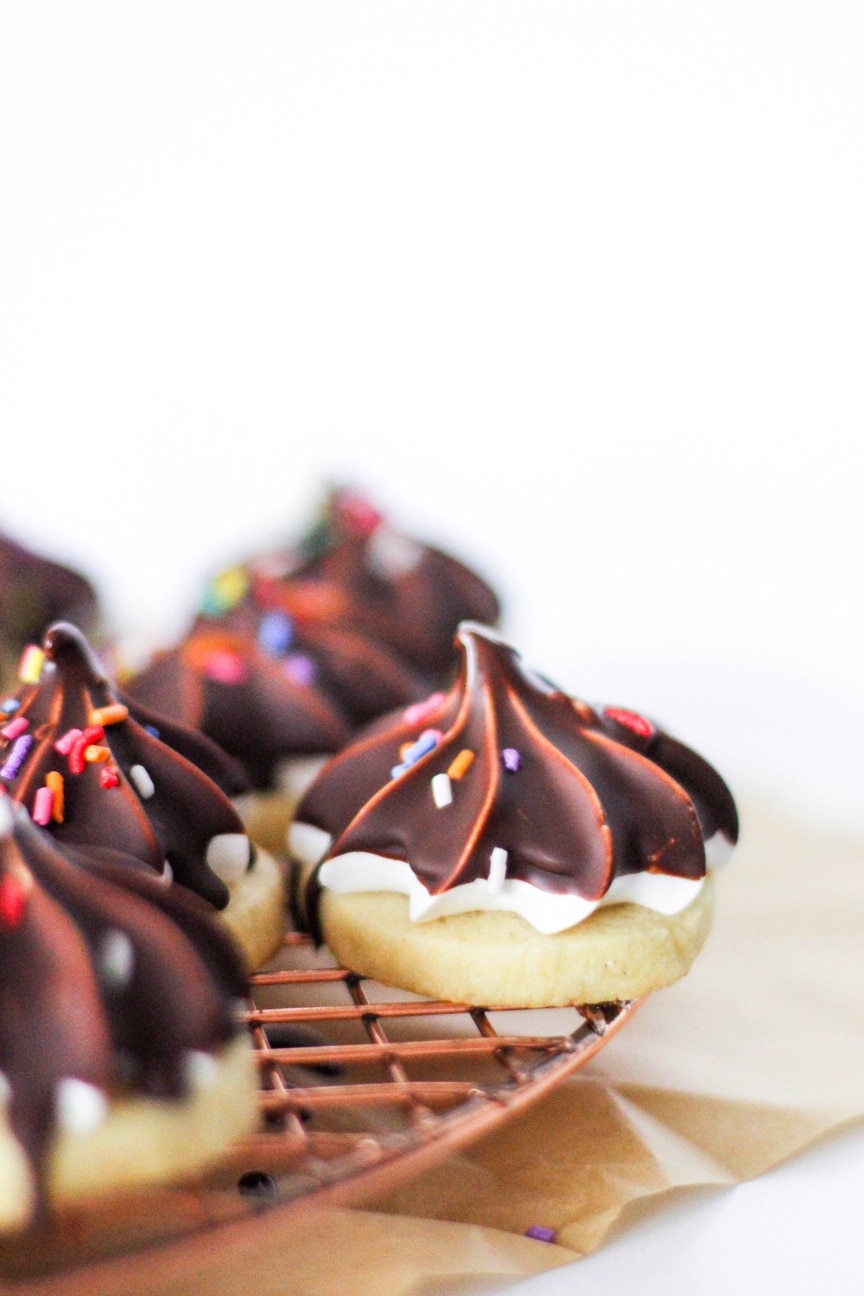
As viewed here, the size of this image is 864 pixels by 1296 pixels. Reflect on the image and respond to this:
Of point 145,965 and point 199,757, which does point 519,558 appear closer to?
point 199,757

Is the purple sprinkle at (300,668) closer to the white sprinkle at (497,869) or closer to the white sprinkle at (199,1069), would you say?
the white sprinkle at (497,869)

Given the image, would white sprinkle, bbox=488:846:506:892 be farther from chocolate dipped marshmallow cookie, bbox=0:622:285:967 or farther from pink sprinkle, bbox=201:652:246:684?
pink sprinkle, bbox=201:652:246:684

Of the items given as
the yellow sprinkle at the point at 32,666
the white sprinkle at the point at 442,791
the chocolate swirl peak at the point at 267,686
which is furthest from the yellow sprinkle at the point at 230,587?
the white sprinkle at the point at 442,791

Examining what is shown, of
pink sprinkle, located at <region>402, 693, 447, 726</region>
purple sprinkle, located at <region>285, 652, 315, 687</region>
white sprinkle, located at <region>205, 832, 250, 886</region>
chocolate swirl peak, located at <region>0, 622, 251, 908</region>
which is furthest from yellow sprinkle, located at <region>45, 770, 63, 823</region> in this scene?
purple sprinkle, located at <region>285, 652, 315, 687</region>

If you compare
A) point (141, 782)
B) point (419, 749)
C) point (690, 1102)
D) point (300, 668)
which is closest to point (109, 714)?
point (141, 782)

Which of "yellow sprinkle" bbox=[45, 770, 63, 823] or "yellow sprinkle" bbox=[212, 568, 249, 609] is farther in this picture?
"yellow sprinkle" bbox=[212, 568, 249, 609]

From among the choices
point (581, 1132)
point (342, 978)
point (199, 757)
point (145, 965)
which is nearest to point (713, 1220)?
point (581, 1132)

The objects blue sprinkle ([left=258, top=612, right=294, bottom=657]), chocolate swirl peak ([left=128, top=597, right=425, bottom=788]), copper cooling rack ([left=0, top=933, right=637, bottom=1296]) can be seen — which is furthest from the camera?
blue sprinkle ([left=258, top=612, right=294, bottom=657])
